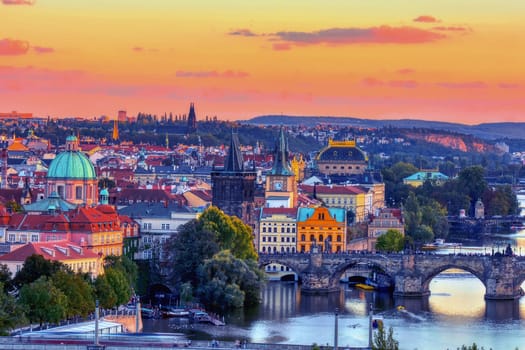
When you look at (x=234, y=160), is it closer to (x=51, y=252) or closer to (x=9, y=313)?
(x=51, y=252)

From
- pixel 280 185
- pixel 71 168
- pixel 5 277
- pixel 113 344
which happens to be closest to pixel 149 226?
pixel 71 168

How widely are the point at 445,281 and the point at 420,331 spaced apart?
67.8 feet

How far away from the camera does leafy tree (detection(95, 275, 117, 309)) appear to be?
6600 centimetres

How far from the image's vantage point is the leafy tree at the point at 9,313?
184 feet

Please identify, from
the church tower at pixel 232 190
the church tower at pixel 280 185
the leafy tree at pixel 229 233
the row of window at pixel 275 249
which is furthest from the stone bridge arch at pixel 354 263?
the church tower at pixel 280 185

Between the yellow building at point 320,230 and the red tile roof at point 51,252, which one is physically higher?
the yellow building at point 320,230

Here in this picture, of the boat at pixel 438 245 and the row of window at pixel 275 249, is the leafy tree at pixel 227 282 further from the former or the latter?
the boat at pixel 438 245

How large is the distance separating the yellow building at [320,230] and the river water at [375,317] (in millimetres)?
8781

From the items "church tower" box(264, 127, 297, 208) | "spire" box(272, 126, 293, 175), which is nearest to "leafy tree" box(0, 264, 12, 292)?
"church tower" box(264, 127, 297, 208)

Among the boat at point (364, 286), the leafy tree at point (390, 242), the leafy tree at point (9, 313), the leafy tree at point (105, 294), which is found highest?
the leafy tree at point (390, 242)

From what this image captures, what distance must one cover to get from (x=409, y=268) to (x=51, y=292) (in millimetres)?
26479

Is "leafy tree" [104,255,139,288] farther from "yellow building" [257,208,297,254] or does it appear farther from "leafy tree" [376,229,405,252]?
"leafy tree" [376,229,405,252]

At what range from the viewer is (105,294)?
66.2 meters

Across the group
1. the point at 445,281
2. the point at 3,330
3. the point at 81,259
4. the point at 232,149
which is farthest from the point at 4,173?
the point at 3,330
